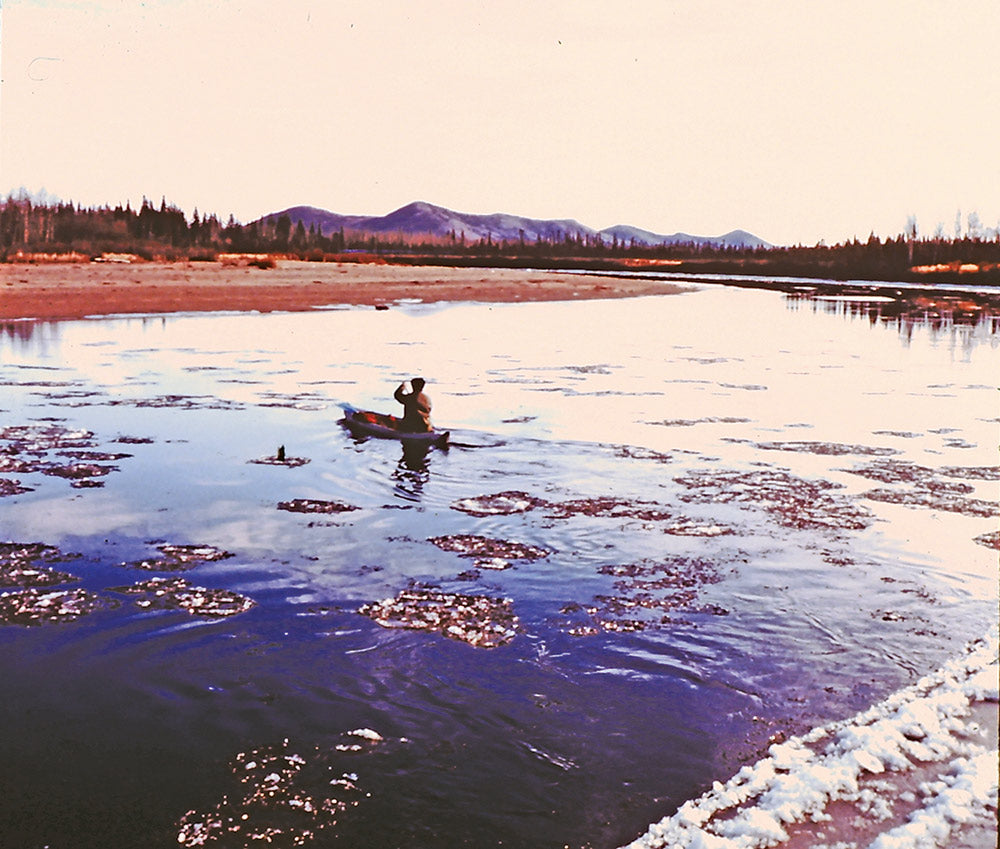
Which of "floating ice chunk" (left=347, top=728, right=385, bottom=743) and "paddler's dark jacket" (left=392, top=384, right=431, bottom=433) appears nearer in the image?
"floating ice chunk" (left=347, top=728, right=385, bottom=743)

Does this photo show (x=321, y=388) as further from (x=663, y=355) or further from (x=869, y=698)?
(x=869, y=698)

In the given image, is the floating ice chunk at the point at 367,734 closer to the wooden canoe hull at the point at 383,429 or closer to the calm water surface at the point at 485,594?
the calm water surface at the point at 485,594

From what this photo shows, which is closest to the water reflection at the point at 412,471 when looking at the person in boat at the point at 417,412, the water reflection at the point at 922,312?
the person in boat at the point at 417,412

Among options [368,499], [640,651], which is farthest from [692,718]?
[368,499]

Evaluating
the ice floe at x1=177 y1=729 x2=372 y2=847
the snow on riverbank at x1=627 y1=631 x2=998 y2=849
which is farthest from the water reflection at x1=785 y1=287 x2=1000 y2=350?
the ice floe at x1=177 y1=729 x2=372 y2=847

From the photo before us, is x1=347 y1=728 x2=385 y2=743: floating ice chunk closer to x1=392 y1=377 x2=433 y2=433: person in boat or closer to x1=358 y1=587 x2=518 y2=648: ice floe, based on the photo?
x1=358 y1=587 x2=518 y2=648: ice floe

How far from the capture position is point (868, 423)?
64.6ft

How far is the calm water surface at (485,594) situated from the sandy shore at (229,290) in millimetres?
27242

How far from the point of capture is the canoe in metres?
16.5

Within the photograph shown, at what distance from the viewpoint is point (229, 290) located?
60375mm

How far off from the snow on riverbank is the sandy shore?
41.8 meters

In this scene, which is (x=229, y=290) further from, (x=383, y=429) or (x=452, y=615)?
(x=452, y=615)

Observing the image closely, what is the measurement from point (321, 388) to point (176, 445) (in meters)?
7.33

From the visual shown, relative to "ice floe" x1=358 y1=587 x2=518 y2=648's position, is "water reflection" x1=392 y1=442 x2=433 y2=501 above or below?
above
